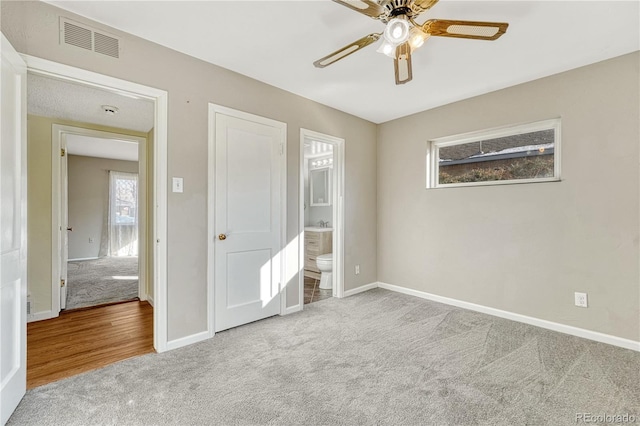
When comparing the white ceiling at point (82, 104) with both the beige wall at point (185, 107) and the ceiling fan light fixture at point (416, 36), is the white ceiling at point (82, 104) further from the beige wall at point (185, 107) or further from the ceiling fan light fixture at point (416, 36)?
the ceiling fan light fixture at point (416, 36)

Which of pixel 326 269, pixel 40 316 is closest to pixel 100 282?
pixel 40 316

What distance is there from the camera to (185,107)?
2.50 metres

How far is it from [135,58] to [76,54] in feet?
1.19

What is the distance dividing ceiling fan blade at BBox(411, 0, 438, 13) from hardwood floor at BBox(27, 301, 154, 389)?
304 centimetres

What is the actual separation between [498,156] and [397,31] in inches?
92.3

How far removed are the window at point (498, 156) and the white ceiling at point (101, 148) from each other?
4.90 metres

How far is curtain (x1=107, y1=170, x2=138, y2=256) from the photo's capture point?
23.7ft

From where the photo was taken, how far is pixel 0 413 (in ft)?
4.96

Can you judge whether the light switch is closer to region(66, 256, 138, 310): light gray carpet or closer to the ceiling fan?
the ceiling fan

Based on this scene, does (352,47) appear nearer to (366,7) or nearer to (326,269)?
(366,7)

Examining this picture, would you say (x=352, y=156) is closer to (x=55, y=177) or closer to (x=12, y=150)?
(x=12, y=150)

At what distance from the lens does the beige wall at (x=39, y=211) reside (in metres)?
3.18

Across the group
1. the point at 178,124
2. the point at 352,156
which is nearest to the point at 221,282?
the point at 178,124

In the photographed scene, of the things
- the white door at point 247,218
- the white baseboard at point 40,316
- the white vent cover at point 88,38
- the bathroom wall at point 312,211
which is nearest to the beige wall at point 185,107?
the white vent cover at point 88,38
